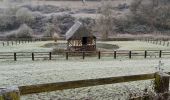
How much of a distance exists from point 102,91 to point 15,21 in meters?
69.3

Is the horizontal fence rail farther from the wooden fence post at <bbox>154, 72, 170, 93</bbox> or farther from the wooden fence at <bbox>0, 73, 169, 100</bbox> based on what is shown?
the wooden fence post at <bbox>154, 72, 170, 93</bbox>

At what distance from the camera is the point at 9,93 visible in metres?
4.04

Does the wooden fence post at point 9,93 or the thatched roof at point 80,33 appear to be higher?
the wooden fence post at point 9,93

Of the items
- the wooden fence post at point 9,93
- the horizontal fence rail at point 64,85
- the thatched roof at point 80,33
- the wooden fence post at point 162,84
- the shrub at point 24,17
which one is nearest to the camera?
the wooden fence post at point 9,93

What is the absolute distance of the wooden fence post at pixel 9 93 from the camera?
13.1 feet

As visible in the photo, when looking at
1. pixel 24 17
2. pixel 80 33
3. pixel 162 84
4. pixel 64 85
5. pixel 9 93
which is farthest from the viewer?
pixel 24 17

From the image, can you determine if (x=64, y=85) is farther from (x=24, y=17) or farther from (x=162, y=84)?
(x=24, y=17)

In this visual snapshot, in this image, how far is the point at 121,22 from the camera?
7831 cm

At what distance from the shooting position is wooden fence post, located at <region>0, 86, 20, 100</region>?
13.1ft

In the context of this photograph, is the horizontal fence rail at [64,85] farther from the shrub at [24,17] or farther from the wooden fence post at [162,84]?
the shrub at [24,17]

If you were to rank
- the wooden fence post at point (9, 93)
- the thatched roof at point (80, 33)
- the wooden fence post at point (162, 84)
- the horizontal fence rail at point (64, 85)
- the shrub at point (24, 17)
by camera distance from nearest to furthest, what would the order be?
the wooden fence post at point (9, 93)
the horizontal fence rail at point (64, 85)
the wooden fence post at point (162, 84)
the thatched roof at point (80, 33)
the shrub at point (24, 17)

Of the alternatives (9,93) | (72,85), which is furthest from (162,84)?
(9,93)

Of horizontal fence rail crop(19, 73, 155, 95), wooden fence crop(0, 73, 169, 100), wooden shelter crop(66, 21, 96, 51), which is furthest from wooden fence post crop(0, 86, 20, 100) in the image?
wooden shelter crop(66, 21, 96, 51)

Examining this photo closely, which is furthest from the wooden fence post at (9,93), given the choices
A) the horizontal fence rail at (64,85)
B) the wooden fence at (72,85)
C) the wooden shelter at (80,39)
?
the wooden shelter at (80,39)
